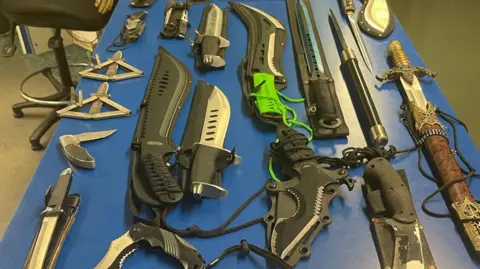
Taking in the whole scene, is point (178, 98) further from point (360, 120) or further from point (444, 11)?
point (444, 11)

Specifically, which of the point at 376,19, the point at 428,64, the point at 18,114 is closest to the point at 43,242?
the point at 376,19

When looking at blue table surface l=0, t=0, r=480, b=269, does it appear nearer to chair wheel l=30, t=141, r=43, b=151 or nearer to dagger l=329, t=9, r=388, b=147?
dagger l=329, t=9, r=388, b=147

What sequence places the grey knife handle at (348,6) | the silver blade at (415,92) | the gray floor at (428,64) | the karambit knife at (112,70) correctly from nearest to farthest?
the silver blade at (415,92) → the karambit knife at (112,70) → the grey knife handle at (348,6) → the gray floor at (428,64)

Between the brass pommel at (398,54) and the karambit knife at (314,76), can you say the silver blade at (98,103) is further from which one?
the brass pommel at (398,54)

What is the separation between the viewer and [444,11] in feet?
9.40

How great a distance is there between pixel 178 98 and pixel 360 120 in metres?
0.43

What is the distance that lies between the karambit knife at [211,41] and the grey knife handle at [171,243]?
566 mm

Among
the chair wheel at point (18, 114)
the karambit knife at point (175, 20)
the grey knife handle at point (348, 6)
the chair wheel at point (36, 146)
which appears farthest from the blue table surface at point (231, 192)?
the chair wheel at point (18, 114)

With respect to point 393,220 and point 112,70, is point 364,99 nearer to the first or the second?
point 393,220

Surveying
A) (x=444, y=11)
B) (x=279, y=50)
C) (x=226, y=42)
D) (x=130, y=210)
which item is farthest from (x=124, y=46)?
(x=444, y=11)

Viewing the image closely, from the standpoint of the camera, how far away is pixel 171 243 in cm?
81

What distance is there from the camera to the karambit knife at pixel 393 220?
815mm

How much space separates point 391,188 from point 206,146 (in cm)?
36

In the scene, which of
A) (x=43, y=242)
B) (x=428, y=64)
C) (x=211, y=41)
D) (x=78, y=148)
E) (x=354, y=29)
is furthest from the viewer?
(x=428, y=64)
